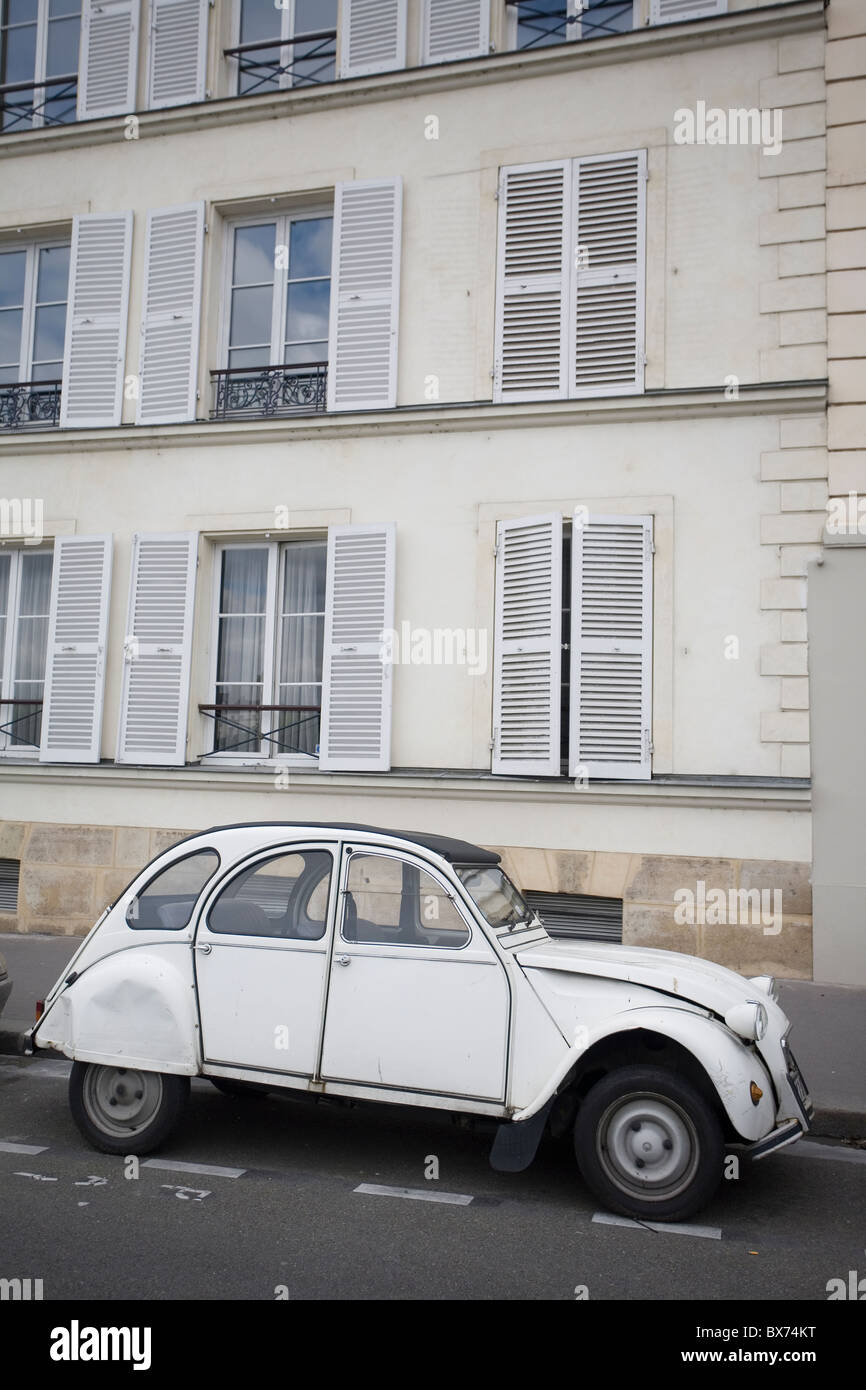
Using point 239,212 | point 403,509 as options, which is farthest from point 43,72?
point 403,509

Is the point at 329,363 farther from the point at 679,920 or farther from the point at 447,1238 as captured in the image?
the point at 447,1238

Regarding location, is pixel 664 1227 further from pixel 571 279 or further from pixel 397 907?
pixel 571 279

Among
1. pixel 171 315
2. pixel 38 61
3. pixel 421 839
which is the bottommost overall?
pixel 421 839

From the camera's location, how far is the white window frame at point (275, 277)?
11.9 m

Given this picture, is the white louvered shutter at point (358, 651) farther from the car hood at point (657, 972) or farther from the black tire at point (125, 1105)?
the car hood at point (657, 972)

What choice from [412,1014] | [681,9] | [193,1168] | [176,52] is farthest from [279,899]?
[176,52]

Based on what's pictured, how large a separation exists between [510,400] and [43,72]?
682 cm

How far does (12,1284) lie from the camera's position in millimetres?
3982

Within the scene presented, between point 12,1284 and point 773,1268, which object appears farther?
point 773,1268

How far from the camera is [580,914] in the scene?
10.4 m

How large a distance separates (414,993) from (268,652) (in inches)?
265

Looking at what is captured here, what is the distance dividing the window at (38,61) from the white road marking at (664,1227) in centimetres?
1245

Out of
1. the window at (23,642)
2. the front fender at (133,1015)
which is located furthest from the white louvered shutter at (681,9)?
the front fender at (133,1015)

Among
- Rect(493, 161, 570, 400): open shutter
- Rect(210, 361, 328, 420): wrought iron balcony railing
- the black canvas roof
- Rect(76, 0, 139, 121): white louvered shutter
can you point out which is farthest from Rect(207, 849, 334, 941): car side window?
Rect(76, 0, 139, 121): white louvered shutter
